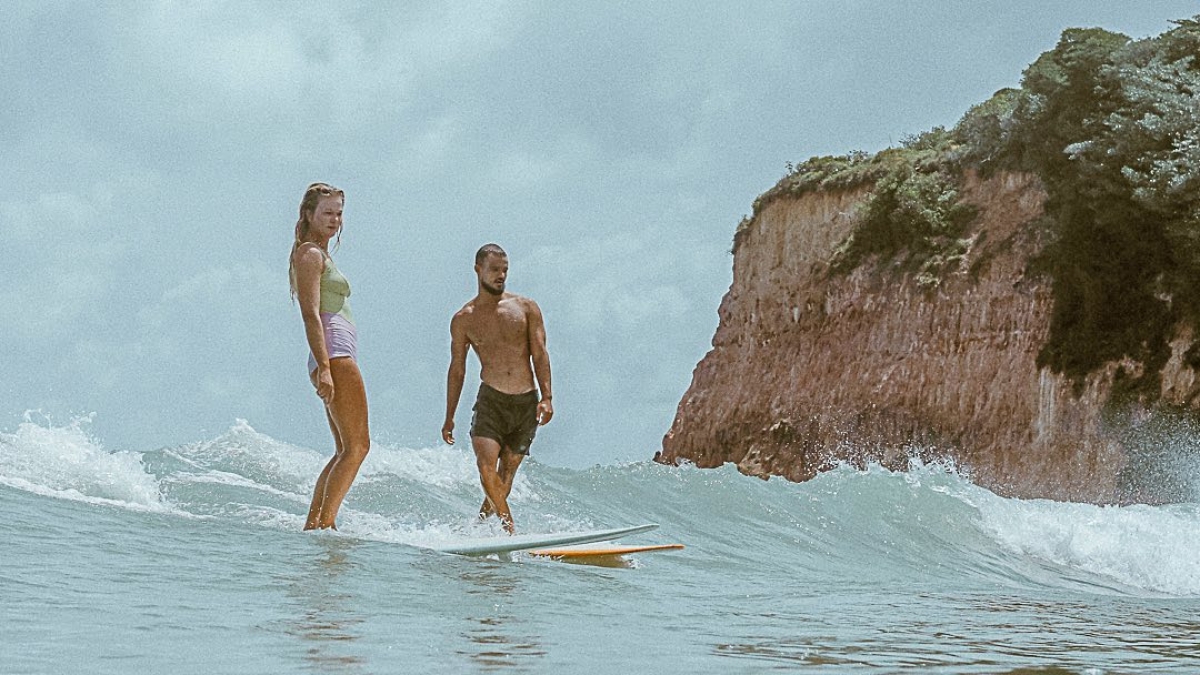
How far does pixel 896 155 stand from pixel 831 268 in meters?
3.11

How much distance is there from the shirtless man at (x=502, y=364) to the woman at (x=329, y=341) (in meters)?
1.32

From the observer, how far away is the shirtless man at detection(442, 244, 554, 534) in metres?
8.45

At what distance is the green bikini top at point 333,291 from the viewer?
23.5ft

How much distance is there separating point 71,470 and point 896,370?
2425 cm

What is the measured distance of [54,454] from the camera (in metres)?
9.83

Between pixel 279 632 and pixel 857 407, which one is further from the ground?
pixel 857 407

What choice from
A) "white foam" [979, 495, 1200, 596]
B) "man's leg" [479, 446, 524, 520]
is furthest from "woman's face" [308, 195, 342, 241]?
"white foam" [979, 495, 1200, 596]

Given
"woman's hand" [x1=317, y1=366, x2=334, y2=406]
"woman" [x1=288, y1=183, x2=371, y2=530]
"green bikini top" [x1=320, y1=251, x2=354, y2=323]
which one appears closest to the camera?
"woman's hand" [x1=317, y1=366, x2=334, y2=406]

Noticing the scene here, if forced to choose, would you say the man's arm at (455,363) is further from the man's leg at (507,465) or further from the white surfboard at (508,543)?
the white surfboard at (508,543)

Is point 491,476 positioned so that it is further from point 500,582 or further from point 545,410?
point 500,582

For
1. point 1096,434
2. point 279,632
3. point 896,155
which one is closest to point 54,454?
point 279,632

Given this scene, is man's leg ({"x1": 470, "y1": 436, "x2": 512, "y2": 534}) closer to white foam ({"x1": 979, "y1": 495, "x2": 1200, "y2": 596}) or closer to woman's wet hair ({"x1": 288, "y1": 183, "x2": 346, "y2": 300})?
woman's wet hair ({"x1": 288, "y1": 183, "x2": 346, "y2": 300})

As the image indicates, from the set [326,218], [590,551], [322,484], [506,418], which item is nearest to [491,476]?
[506,418]

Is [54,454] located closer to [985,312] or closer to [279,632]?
[279,632]
